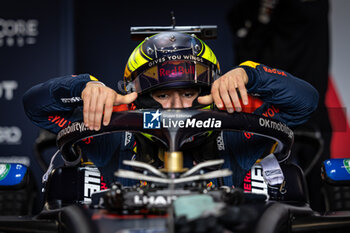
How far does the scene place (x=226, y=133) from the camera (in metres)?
1.86

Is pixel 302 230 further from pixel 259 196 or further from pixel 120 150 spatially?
pixel 120 150

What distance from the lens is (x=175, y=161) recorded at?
3.75 ft

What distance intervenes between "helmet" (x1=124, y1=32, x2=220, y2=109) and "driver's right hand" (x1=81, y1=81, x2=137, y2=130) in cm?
31

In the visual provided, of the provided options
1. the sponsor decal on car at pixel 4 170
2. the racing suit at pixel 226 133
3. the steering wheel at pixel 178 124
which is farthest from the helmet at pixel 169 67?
the sponsor decal on car at pixel 4 170

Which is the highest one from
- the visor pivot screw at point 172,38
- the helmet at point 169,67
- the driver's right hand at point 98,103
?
the visor pivot screw at point 172,38

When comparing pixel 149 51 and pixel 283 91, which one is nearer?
pixel 283 91

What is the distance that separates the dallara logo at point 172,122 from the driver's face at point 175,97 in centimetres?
47

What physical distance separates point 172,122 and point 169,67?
0.50 metres

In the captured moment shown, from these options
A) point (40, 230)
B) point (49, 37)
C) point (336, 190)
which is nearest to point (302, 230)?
point (336, 190)

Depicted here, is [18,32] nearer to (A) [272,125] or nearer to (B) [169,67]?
(B) [169,67]

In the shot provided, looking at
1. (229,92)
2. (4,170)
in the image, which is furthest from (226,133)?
(4,170)

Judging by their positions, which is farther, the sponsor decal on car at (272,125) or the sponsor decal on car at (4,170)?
the sponsor decal on car at (4,170)

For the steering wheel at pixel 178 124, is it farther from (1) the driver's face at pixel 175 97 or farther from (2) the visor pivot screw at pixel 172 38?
(2) the visor pivot screw at pixel 172 38

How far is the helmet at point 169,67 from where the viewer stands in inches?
68.6
